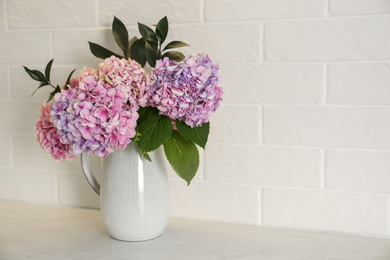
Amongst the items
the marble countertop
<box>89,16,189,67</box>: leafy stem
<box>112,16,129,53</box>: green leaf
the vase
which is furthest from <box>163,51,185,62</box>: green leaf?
the marble countertop

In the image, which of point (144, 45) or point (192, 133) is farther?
point (144, 45)

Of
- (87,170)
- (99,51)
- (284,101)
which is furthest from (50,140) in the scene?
(284,101)

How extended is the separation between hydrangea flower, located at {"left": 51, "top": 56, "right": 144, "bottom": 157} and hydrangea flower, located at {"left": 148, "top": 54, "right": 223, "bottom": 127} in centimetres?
4

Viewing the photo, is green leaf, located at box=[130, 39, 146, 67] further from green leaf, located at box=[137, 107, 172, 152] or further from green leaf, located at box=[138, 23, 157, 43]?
green leaf, located at box=[137, 107, 172, 152]

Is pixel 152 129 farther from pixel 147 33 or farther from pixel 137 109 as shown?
pixel 147 33

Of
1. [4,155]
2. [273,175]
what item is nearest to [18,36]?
[4,155]

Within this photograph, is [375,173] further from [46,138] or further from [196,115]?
[46,138]

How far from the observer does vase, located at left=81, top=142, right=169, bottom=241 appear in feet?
3.23

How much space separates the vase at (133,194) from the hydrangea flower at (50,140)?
3.4 inches

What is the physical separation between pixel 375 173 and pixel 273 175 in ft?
0.72

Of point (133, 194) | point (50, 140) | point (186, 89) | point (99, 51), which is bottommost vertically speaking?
point (133, 194)

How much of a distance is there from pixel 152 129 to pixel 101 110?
0.11 m

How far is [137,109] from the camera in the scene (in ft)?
3.06

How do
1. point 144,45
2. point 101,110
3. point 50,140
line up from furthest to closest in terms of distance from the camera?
point 144,45, point 50,140, point 101,110
